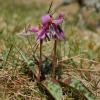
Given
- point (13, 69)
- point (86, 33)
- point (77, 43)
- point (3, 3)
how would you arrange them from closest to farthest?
point (13, 69) < point (77, 43) < point (86, 33) < point (3, 3)

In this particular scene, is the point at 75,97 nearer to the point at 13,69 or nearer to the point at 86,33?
the point at 13,69

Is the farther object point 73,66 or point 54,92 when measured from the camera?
point 73,66

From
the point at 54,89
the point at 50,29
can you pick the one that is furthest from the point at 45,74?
the point at 50,29

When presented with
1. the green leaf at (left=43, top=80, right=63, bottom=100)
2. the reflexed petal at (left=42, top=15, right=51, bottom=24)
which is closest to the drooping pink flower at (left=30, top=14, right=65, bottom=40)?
the reflexed petal at (left=42, top=15, right=51, bottom=24)

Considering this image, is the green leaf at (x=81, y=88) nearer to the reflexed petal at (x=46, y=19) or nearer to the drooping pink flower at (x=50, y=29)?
the drooping pink flower at (x=50, y=29)

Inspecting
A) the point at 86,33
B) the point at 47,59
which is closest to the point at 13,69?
the point at 47,59

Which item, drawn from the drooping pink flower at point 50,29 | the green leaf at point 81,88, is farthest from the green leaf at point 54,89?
the drooping pink flower at point 50,29

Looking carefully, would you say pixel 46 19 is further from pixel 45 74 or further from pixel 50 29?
pixel 45 74

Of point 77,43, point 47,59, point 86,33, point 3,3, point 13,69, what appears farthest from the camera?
point 3,3
